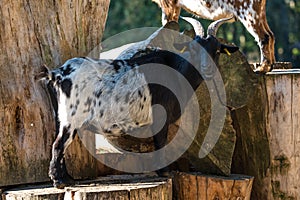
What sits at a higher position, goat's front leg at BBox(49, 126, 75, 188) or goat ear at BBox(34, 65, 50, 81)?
goat ear at BBox(34, 65, 50, 81)

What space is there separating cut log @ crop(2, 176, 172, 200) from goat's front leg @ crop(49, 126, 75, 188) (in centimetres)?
7

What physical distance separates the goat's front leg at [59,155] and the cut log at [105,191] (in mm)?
73

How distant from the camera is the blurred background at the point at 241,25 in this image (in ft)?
59.6

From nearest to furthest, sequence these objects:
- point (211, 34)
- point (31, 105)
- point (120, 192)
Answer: point (120, 192) → point (31, 105) → point (211, 34)

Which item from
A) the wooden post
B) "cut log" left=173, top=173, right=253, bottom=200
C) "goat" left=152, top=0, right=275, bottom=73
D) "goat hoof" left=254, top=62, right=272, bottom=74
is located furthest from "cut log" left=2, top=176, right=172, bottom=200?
"goat" left=152, top=0, right=275, bottom=73

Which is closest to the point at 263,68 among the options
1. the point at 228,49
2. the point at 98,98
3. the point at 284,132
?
the point at 284,132

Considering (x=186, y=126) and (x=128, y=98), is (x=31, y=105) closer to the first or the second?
(x=128, y=98)

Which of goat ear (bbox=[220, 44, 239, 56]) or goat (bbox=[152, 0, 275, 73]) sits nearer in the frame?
goat ear (bbox=[220, 44, 239, 56])

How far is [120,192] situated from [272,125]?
1.62 m

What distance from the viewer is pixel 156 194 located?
4770mm

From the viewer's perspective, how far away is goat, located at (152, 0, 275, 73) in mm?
6609

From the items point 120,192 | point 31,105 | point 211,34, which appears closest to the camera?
point 120,192

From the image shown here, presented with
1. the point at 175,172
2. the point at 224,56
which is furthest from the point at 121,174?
the point at 224,56

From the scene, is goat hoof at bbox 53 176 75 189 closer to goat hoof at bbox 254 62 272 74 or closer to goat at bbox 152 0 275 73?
goat hoof at bbox 254 62 272 74
